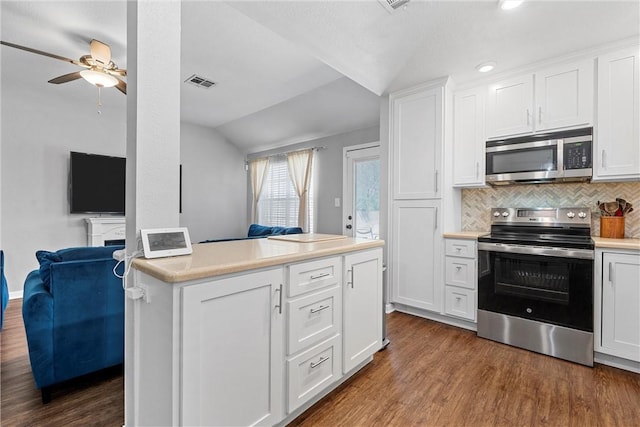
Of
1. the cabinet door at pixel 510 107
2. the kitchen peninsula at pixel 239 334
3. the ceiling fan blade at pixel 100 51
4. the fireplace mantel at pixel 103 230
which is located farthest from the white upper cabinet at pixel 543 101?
the fireplace mantel at pixel 103 230

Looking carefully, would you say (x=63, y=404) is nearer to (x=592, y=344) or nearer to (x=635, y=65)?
(x=592, y=344)

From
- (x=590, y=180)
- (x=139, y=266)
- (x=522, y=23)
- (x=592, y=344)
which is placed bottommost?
(x=592, y=344)

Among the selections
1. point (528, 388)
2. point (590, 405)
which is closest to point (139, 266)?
point (528, 388)

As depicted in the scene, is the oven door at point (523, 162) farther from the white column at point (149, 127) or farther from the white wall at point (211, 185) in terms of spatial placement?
the white wall at point (211, 185)

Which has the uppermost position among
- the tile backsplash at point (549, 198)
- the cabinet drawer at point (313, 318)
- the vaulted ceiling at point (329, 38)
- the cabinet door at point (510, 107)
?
the vaulted ceiling at point (329, 38)

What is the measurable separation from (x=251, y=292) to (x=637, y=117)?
9.75 ft

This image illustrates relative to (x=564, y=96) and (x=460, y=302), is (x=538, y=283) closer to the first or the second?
(x=460, y=302)

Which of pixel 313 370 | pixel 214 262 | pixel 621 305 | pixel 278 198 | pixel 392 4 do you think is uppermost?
pixel 392 4

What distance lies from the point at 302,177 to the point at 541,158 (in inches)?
135

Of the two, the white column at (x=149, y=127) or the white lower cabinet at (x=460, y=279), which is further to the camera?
the white lower cabinet at (x=460, y=279)

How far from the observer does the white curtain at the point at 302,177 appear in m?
5.07

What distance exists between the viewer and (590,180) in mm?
2424

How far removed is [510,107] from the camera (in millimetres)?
2713

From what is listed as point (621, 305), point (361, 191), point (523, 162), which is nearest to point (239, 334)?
point (621, 305)
